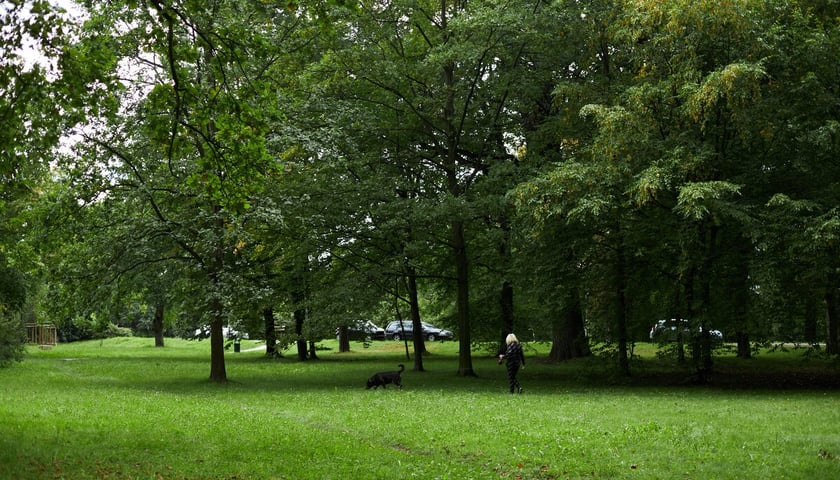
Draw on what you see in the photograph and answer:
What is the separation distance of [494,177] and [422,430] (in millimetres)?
12250

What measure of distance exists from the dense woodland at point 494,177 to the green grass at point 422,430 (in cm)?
283

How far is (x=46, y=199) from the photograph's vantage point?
20.9m

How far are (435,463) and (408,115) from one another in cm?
1827

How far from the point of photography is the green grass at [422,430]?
32.9 ft

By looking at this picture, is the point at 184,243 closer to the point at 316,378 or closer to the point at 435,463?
the point at 316,378

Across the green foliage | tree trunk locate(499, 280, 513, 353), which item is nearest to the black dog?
tree trunk locate(499, 280, 513, 353)

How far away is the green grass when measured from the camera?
32.9 feet

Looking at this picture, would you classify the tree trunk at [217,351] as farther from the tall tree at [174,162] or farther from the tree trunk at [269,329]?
the tree trunk at [269,329]

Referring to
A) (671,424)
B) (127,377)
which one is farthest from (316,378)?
(671,424)

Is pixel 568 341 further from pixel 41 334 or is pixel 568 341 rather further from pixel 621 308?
pixel 41 334

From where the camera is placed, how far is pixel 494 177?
24234 mm

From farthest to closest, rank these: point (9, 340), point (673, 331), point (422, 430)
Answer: point (9, 340) → point (673, 331) → point (422, 430)

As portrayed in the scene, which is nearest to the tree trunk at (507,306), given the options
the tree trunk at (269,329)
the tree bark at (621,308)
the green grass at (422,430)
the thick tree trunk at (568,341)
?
the thick tree trunk at (568,341)

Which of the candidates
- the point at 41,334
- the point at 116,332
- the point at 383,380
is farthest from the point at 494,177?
the point at 116,332
